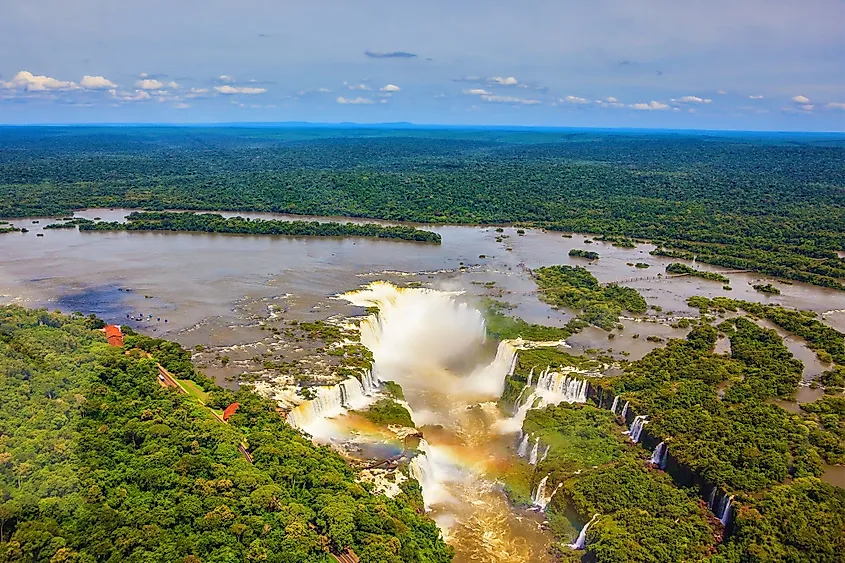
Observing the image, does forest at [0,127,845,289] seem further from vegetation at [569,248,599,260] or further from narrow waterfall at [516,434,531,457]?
narrow waterfall at [516,434,531,457]

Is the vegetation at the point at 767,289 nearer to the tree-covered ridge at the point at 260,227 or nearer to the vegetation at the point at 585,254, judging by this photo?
the vegetation at the point at 585,254

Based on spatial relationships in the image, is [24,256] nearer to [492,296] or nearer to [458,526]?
[492,296]

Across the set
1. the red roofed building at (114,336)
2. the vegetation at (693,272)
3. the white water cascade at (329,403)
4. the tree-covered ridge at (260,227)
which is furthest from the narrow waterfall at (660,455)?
the tree-covered ridge at (260,227)

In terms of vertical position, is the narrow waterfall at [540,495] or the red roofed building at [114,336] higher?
the red roofed building at [114,336]

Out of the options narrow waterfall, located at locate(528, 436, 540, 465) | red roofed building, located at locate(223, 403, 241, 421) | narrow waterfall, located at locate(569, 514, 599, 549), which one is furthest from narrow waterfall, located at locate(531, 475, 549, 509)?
red roofed building, located at locate(223, 403, 241, 421)

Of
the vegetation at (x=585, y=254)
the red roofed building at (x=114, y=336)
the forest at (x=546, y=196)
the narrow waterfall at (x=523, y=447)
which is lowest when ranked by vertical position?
the narrow waterfall at (x=523, y=447)
